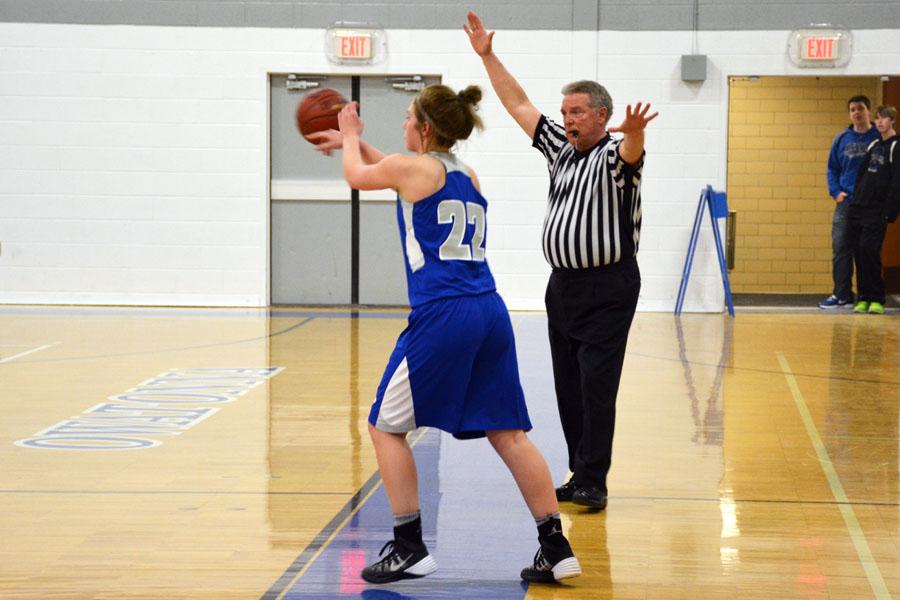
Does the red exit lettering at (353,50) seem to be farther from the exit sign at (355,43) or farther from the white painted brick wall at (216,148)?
the white painted brick wall at (216,148)

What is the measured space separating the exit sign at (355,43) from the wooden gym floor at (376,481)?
3.99 meters

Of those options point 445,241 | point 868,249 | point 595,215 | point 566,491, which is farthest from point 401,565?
point 868,249

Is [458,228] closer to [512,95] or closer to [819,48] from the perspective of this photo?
[512,95]

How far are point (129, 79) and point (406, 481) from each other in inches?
382

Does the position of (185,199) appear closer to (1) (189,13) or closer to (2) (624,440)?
(1) (189,13)

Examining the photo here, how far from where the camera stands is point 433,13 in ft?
41.3

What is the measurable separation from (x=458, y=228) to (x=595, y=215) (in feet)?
3.41

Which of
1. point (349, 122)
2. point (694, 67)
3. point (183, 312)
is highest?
point (694, 67)

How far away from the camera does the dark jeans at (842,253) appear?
12641 mm

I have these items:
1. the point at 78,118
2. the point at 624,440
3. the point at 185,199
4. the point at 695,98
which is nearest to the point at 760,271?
the point at 695,98

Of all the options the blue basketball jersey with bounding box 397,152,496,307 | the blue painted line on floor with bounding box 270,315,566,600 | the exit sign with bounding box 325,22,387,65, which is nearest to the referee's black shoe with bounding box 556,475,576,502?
the blue painted line on floor with bounding box 270,315,566,600

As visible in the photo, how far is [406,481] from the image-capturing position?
3879mm

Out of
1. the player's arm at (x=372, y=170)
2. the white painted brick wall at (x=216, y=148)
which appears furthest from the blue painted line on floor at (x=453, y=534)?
the white painted brick wall at (x=216, y=148)

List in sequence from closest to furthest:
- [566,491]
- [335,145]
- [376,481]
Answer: [335,145]
[566,491]
[376,481]
